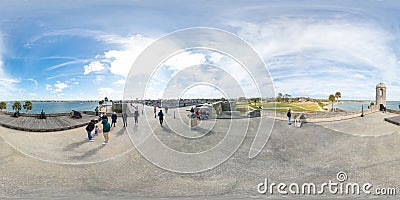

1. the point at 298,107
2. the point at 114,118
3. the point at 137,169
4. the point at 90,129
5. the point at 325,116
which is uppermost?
the point at 298,107

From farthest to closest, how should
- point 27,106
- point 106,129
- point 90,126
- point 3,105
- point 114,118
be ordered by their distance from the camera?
point 27,106 < point 114,118 < point 3,105 < point 106,129 < point 90,126

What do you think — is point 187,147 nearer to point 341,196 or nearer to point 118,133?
point 118,133

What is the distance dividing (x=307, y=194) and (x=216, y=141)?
4281mm

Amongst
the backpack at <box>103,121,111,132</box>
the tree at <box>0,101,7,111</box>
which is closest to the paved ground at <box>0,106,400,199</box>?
the backpack at <box>103,121,111,132</box>

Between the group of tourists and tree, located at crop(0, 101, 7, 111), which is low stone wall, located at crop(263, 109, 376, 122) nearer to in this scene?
the group of tourists

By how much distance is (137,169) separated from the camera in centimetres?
656

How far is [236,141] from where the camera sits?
31.2 ft

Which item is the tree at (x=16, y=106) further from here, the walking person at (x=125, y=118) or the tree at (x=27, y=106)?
the walking person at (x=125, y=118)

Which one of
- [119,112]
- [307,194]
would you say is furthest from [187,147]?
[307,194]

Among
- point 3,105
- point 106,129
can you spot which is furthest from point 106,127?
point 3,105

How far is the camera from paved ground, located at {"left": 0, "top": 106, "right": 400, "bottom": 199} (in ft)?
18.1

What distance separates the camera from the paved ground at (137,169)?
5.53m

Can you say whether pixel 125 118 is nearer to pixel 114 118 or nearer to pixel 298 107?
pixel 114 118

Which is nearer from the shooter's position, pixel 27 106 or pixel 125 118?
pixel 125 118
